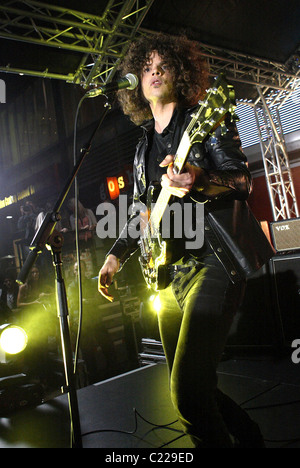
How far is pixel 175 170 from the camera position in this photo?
1575 mm

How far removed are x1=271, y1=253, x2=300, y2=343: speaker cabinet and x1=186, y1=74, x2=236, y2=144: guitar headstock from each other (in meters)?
2.63

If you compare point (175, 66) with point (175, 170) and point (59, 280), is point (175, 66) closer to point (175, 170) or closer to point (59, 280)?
point (175, 170)

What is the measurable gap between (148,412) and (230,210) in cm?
197

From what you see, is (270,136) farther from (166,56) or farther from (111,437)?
(111,437)

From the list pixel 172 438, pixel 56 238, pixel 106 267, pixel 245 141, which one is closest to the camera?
pixel 56 238

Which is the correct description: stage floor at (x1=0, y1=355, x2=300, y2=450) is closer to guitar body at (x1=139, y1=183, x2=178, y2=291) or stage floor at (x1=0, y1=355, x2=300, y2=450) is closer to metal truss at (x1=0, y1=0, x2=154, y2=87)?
guitar body at (x1=139, y1=183, x2=178, y2=291)

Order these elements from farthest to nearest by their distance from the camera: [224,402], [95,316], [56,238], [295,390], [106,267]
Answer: [95,316], [295,390], [106,267], [56,238], [224,402]

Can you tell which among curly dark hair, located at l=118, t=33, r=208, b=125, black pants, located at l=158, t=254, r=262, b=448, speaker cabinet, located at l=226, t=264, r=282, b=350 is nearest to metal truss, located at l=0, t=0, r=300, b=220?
curly dark hair, located at l=118, t=33, r=208, b=125

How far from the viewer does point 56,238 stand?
5.93 ft

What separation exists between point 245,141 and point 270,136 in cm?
194
